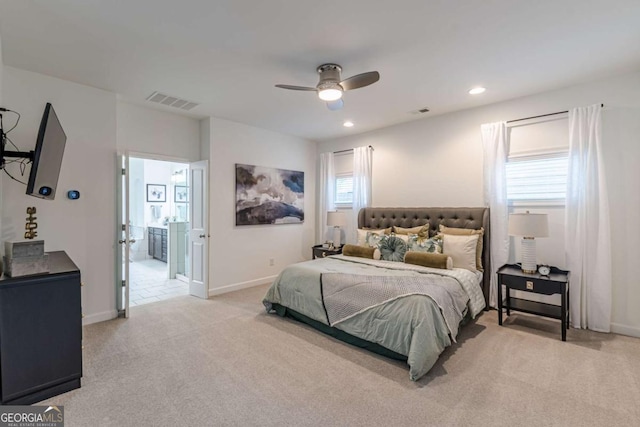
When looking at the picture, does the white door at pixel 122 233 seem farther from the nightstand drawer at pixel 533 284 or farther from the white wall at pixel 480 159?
the nightstand drawer at pixel 533 284

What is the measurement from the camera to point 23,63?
2973 mm

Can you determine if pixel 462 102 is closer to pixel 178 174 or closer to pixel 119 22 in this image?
pixel 119 22

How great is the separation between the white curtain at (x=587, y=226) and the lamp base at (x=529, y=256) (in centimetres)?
48

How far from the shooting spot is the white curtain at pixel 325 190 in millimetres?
6031

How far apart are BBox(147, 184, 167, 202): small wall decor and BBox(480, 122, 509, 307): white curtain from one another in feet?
26.3

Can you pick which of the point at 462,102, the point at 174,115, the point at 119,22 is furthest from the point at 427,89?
the point at 174,115

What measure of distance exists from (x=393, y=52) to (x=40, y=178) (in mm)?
3245

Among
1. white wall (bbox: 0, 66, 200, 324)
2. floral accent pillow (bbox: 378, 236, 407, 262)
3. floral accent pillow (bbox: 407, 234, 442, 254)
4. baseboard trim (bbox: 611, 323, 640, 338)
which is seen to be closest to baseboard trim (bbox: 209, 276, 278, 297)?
white wall (bbox: 0, 66, 200, 324)

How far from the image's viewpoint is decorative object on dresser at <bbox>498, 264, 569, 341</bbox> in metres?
3.06

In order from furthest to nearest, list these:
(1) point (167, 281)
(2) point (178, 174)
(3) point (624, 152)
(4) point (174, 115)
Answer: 1. (2) point (178, 174)
2. (1) point (167, 281)
3. (4) point (174, 115)
4. (3) point (624, 152)

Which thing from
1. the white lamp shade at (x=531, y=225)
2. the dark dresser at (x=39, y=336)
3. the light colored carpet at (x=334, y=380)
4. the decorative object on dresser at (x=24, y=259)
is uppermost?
the white lamp shade at (x=531, y=225)

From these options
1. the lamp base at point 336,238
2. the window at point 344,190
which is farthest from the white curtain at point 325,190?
the lamp base at point 336,238

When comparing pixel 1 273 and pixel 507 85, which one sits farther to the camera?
pixel 507 85

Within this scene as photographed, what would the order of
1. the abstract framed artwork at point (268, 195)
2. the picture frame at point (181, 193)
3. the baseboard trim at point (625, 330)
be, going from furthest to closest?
the picture frame at point (181, 193) < the abstract framed artwork at point (268, 195) < the baseboard trim at point (625, 330)
